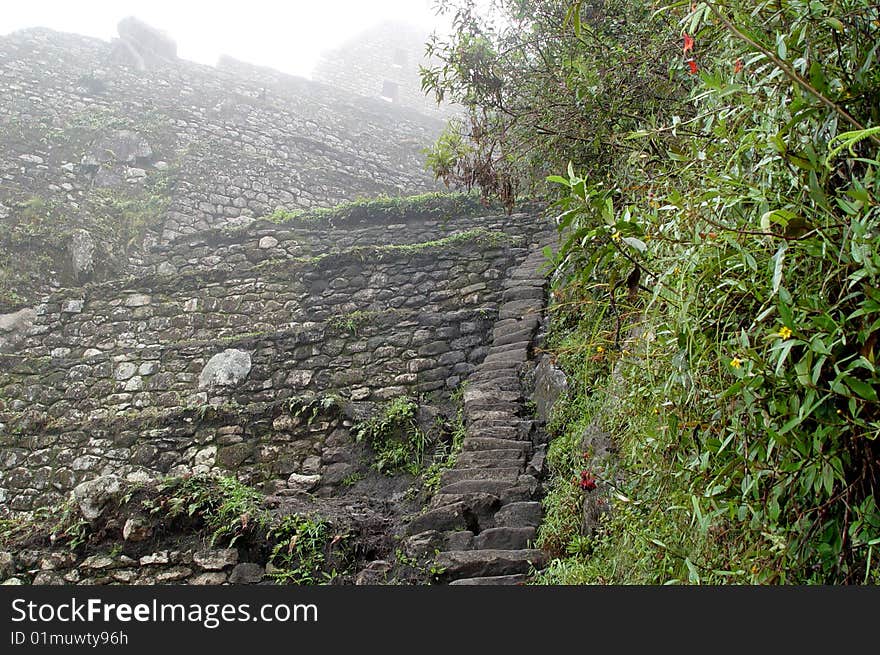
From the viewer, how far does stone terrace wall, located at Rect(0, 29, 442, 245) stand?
26.5 ft

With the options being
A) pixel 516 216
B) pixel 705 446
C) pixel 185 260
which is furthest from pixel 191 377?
pixel 705 446

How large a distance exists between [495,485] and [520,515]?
1.04 ft

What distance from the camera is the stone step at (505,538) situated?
3029mm

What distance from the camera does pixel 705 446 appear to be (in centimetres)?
154

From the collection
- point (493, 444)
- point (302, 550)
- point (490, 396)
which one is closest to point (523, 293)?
point (490, 396)

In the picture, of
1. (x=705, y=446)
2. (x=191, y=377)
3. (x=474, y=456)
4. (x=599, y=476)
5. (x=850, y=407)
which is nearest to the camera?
(x=850, y=407)

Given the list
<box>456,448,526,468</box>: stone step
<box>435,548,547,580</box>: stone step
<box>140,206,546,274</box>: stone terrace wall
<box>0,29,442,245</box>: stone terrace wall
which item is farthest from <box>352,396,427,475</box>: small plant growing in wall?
<box>0,29,442,245</box>: stone terrace wall

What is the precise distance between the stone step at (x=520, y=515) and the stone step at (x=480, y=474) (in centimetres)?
22

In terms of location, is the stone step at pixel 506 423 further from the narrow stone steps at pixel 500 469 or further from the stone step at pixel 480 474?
the stone step at pixel 480 474

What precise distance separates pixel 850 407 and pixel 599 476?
61.5 inches

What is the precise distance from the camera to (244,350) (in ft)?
17.5

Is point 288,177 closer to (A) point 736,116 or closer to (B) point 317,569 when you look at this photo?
(B) point 317,569

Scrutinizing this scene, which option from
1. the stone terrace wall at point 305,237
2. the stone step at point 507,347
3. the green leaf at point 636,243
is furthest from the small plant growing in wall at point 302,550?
the stone terrace wall at point 305,237

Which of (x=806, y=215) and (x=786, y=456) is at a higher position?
(x=806, y=215)
